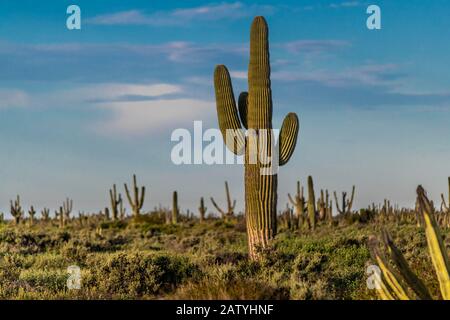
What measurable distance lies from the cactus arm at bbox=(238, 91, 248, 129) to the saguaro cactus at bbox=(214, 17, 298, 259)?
34cm

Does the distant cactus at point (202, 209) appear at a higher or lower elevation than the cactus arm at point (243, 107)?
lower

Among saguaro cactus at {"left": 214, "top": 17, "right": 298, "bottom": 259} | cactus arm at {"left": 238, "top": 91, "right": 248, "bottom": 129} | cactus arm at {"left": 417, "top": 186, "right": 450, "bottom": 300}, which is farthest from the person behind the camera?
cactus arm at {"left": 238, "top": 91, "right": 248, "bottom": 129}

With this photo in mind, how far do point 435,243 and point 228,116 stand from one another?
12.7 meters

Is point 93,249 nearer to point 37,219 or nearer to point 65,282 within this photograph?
point 65,282

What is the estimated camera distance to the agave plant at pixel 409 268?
8266mm

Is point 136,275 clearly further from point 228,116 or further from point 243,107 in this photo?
point 243,107

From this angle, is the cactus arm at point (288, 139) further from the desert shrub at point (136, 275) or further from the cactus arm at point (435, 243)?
the cactus arm at point (435, 243)

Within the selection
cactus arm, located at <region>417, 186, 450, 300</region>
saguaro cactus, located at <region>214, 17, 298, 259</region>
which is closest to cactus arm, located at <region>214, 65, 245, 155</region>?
saguaro cactus, located at <region>214, 17, 298, 259</region>

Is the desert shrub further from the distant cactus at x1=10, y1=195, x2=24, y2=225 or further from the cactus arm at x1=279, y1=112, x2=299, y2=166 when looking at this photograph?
the distant cactus at x1=10, y1=195, x2=24, y2=225

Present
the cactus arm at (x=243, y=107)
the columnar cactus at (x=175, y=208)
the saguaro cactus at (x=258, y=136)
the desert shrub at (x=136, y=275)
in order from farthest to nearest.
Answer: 1. the columnar cactus at (x=175, y=208)
2. the cactus arm at (x=243, y=107)
3. the saguaro cactus at (x=258, y=136)
4. the desert shrub at (x=136, y=275)

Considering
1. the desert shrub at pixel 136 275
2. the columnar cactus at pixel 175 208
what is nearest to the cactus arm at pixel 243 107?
the desert shrub at pixel 136 275

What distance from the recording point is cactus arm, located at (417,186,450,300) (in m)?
8.18

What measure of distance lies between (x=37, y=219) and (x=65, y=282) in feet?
104

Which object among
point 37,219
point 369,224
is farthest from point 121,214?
point 369,224
